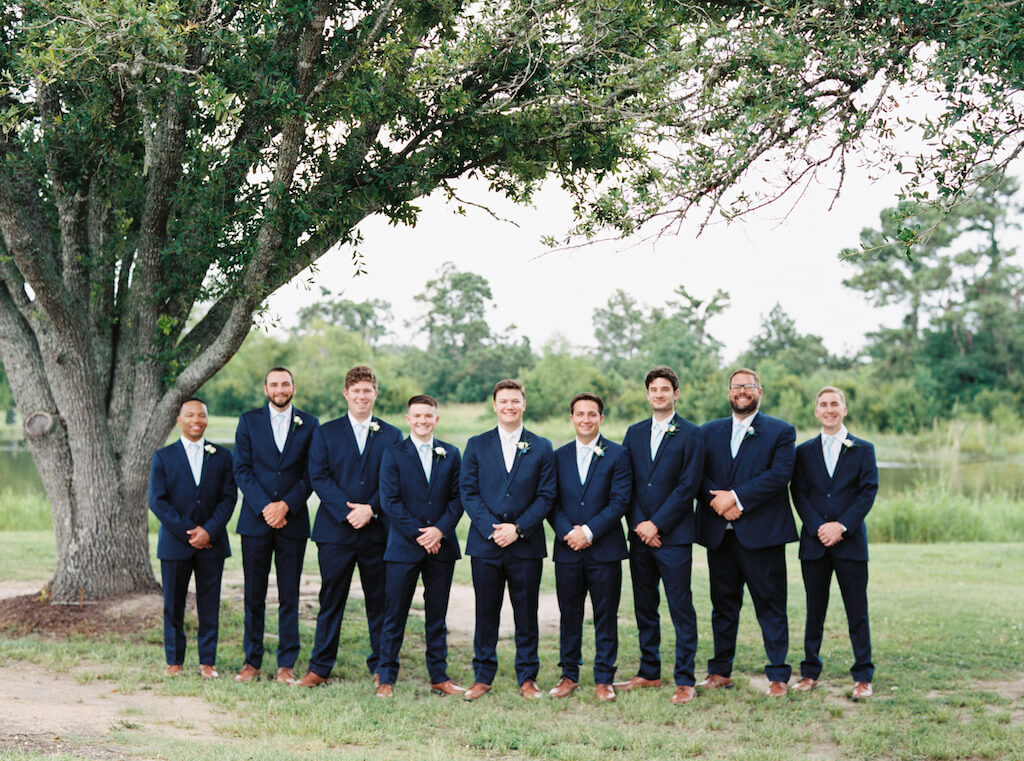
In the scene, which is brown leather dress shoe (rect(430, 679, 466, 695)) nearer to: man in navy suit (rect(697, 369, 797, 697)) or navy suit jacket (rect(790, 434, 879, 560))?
man in navy suit (rect(697, 369, 797, 697))

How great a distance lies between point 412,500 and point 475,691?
4.23ft

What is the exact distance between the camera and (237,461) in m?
7.32

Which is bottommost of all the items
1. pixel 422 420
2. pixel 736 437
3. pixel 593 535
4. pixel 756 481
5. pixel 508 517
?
pixel 593 535

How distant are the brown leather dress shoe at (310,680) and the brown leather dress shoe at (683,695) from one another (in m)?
2.32

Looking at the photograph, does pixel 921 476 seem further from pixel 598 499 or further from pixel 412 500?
pixel 412 500

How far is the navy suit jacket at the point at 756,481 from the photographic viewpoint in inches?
275

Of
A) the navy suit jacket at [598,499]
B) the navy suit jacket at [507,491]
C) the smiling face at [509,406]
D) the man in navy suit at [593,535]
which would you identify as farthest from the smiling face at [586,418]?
the smiling face at [509,406]

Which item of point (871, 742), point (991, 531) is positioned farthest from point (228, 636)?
point (991, 531)

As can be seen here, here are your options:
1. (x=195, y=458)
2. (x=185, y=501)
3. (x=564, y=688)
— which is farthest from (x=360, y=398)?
(x=564, y=688)

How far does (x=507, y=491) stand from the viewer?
22.7ft

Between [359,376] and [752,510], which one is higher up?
[359,376]

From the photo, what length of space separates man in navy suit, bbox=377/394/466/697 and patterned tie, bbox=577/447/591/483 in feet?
2.69

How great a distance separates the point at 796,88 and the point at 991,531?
13953 mm

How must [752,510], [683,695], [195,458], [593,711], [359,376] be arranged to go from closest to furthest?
[593,711]
[683,695]
[752,510]
[359,376]
[195,458]
